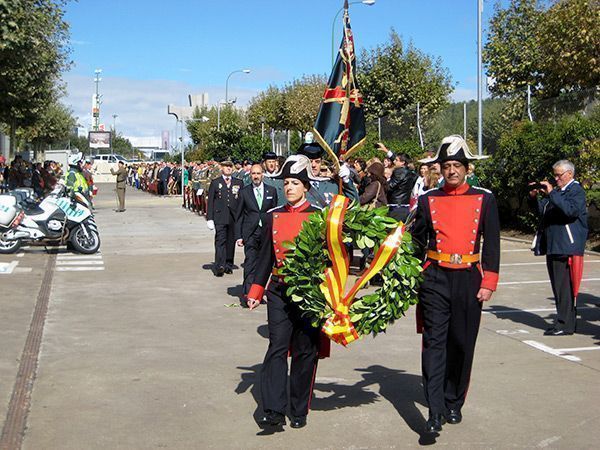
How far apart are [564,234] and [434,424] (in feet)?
14.3

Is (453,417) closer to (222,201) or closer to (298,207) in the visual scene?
(298,207)

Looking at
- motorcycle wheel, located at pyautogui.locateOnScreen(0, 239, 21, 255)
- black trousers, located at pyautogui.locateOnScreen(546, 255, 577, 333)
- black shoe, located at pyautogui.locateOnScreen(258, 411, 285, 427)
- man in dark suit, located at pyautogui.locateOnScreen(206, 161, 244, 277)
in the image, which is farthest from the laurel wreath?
motorcycle wheel, located at pyautogui.locateOnScreen(0, 239, 21, 255)

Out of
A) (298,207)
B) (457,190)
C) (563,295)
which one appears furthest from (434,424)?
(563,295)

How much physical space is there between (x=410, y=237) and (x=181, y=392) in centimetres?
232

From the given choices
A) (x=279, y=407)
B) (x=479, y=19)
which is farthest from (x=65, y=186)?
(x=279, y=407)

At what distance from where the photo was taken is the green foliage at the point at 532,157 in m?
18.7

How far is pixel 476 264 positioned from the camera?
20.3ft

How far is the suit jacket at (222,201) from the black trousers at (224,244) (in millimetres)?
95

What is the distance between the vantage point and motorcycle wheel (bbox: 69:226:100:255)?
17.8 metres

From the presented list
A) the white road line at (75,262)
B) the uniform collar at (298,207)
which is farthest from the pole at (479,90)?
the uniform collar at (298,207)

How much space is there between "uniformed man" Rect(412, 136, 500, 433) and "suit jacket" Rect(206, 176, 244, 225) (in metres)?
8.11

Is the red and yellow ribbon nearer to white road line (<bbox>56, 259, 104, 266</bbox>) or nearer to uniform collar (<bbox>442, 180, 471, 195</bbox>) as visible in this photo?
uniform collar (<bbox>442, 180, 471, 195</bbox>)

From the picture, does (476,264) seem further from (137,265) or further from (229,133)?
(229,133)

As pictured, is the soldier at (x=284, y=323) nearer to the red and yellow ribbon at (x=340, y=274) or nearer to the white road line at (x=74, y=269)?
the red and yellow ribbon at (x=340, y=274)
